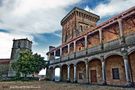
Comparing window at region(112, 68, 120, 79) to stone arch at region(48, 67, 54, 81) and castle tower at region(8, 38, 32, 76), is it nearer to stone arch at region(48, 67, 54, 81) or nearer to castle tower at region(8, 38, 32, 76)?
→ stone arch at region(48, 67, 54, 81)

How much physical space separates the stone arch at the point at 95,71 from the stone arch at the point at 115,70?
1.35 m

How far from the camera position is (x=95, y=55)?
52.2ft

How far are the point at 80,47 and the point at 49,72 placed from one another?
10.7m

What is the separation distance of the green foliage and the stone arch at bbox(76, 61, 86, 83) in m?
10.9

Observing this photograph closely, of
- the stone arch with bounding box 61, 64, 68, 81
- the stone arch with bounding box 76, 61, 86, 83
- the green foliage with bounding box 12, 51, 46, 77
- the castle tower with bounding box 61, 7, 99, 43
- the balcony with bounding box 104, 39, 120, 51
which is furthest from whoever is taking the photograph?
the castle tower with bounding box 61, 7, 99, 43

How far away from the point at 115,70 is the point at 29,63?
743 inches

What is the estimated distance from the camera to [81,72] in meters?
20.4

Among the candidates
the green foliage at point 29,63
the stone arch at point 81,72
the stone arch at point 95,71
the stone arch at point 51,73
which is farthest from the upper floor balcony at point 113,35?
the green foliage at point 29,63

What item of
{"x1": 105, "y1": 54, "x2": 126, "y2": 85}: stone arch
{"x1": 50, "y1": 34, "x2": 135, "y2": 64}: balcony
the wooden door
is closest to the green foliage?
{"x1": 50, "y1": 34, "x2": 135, "y2": 64}: balcony

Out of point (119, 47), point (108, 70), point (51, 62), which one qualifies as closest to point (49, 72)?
point (51, 62)

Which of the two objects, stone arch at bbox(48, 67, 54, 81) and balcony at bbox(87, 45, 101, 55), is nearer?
balcony at bbox(87, 45, 101, 55)

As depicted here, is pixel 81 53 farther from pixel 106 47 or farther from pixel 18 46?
pixel 18 46

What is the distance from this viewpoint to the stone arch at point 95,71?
16927 mm

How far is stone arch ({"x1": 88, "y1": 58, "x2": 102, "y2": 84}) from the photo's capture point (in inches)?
666
